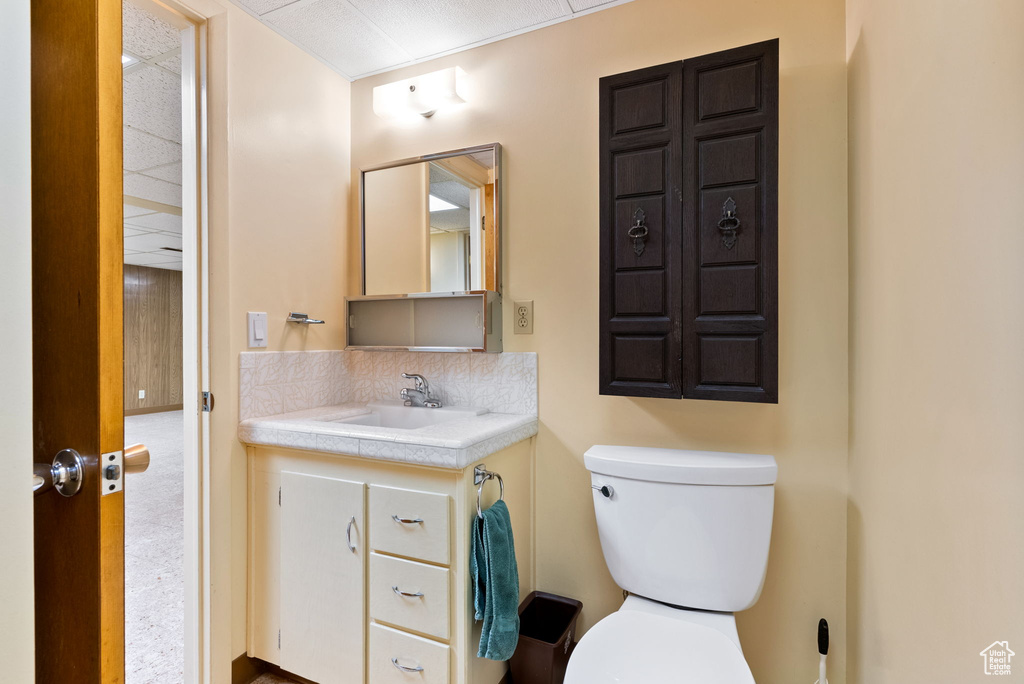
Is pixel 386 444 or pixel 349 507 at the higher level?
pixel 386 444

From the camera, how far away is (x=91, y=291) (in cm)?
66

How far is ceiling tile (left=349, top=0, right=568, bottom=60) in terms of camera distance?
1670mm

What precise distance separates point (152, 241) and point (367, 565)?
19.2 feet

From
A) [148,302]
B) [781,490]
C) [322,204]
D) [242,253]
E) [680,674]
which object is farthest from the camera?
[148,302]

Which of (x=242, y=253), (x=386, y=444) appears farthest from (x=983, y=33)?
(x=242, y=253)

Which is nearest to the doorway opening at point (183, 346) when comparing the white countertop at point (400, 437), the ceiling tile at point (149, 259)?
the white countertop at point (400, 437)

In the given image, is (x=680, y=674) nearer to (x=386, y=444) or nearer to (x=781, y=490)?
(x=781, y=490)

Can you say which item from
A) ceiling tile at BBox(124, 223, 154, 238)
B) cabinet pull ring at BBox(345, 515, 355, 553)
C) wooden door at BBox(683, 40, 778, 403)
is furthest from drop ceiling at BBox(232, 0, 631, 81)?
ceiling tile at BBox(124, 223, 154, 238)

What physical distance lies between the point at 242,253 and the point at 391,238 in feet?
1.93

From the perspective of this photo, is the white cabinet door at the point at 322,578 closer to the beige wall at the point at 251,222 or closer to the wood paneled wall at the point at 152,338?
the beige wall at the point at 251,222

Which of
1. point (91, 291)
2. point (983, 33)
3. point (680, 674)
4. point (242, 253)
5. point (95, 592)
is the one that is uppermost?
point (983, 33)

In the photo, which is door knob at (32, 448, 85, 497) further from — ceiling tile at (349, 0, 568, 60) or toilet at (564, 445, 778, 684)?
ceiling tile at (349, 0, 568, 60)

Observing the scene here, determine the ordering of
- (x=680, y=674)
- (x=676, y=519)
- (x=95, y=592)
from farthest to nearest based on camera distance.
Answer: (x=676, y=519), (x=680, y=674), (x=95, y=592)

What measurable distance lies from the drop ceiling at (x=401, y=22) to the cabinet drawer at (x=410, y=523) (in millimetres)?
1648
